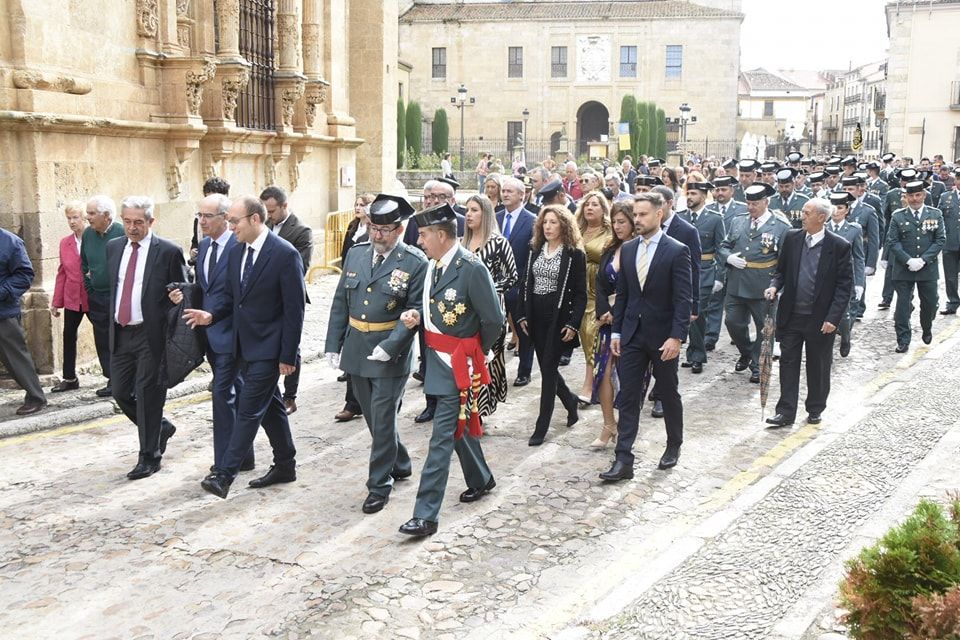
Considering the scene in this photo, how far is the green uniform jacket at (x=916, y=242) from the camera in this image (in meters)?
11.7

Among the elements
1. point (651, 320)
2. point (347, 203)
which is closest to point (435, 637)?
point (651, 320)

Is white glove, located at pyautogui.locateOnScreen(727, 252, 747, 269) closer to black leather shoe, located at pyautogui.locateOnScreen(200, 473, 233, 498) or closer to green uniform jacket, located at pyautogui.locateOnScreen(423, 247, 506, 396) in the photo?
green uniform jacket, located at pyautogui.locateOnScreen(423, 247, 506, 396)

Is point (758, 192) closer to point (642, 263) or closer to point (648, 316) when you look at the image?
point (642, 263)

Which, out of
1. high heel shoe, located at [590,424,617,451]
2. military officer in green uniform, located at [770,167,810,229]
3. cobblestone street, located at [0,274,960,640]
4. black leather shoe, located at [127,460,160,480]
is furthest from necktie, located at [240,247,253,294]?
military officer in green uniform, located at [770,167,810,229]

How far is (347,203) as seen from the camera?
18.4m

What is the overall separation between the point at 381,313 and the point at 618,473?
2.02 metres

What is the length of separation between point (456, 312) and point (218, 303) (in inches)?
70.3

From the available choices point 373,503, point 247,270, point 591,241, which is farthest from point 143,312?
point 591,241

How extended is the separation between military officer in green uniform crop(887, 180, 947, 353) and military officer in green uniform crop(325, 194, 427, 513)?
755cm

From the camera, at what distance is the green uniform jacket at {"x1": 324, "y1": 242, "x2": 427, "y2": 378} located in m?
6.15

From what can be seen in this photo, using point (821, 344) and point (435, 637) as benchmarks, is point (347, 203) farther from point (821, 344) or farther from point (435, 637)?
point (435, 637)

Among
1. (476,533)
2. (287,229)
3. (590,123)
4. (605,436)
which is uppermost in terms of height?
(590,123)

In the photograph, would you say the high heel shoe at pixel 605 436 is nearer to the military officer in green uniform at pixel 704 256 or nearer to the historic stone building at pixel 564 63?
the military officer in green uniform at pixel 704 256

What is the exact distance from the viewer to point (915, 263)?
454 inches
